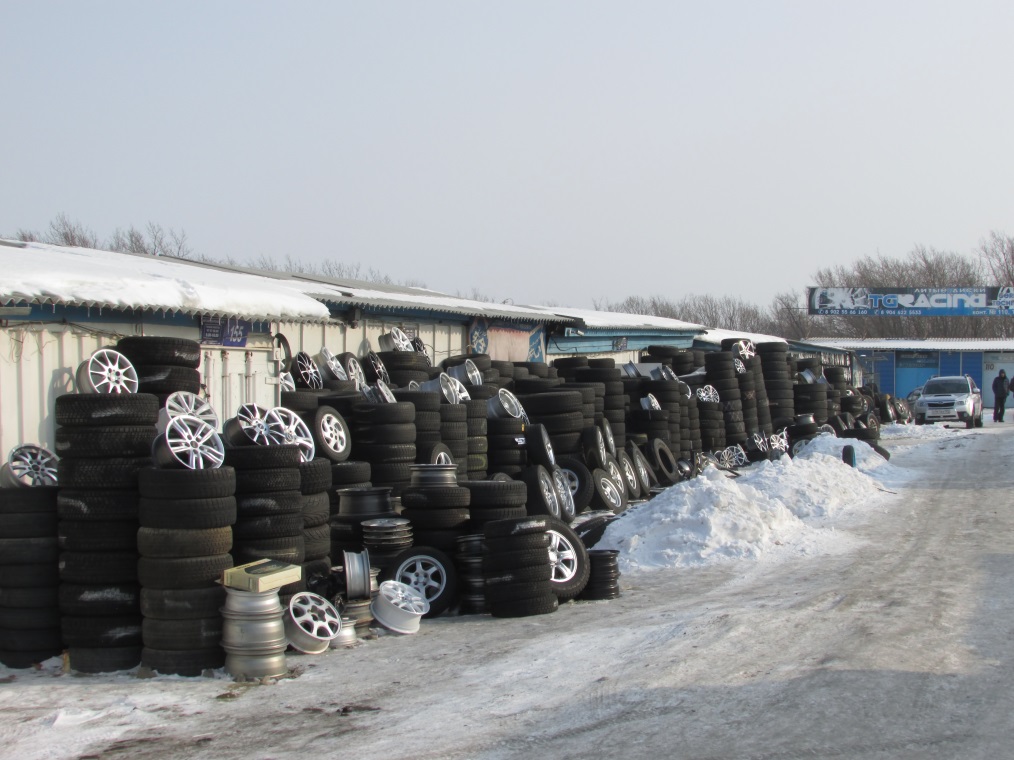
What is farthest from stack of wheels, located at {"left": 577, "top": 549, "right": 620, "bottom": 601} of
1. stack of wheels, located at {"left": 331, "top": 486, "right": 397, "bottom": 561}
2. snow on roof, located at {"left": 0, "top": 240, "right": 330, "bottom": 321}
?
snow on roof, located at {"left": 0, "top": 240, "right": 330, "bottom": 321}

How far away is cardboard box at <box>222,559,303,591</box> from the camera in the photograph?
7750 millimetres

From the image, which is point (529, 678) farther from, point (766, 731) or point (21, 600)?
point (21, 600)

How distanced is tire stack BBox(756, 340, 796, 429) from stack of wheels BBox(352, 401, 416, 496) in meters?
16.9

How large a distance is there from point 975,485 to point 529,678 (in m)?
14.4

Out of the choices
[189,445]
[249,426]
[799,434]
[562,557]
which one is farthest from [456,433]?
[799,434]

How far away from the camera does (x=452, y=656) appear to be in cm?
819

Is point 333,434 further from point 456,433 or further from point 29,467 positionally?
point 29,467

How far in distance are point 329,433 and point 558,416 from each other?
5687 millimetres

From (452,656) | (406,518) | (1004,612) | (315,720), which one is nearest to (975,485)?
(1004,612)

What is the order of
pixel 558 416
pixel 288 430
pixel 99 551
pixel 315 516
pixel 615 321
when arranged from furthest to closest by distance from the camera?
pixel 615 321, pixel 558 416, pixel 288 430, pixel 315 516, pixel 99 551

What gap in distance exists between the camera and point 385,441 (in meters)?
13.2

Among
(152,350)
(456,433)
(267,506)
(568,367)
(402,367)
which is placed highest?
(568,367)

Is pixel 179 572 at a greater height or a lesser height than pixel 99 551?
lesser

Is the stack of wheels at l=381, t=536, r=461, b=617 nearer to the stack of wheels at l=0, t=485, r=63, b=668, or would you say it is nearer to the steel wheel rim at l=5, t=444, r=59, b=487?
the stack of wheels at l=0, t=485, r=63, b=668
